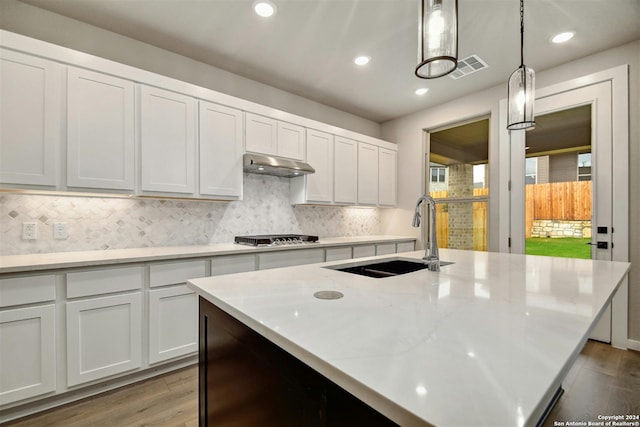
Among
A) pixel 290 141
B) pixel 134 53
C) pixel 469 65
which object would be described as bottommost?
pixel 290 141

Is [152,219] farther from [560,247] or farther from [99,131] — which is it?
[560,247]

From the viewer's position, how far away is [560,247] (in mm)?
3238

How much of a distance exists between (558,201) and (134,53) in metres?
4.57

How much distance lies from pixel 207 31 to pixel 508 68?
315cm

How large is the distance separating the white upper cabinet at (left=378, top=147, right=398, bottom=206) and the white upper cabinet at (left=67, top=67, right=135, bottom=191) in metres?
3.29

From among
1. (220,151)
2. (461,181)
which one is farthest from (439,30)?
(461,181)

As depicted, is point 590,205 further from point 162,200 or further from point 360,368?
point 162,200

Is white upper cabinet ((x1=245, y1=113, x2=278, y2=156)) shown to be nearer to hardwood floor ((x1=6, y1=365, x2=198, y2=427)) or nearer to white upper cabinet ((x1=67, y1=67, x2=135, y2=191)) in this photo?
white upper cabinet ((x1=67, y1=67, x2=135, y2=191))

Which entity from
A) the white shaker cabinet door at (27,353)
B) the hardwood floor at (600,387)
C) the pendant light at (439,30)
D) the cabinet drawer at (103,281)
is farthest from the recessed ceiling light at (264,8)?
the hardwood floor at (600,387)

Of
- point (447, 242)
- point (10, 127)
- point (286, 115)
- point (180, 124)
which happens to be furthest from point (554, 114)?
point (10, 127)

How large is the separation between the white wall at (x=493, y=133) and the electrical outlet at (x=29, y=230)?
14.2ft

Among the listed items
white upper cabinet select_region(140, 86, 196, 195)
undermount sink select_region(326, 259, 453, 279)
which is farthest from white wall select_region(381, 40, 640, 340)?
white upper cabinet select_region(140, 86, 196, 195)

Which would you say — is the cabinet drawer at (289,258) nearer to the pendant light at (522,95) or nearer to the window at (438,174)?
the pendant light at (522,95)

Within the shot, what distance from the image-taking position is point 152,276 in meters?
2.24
